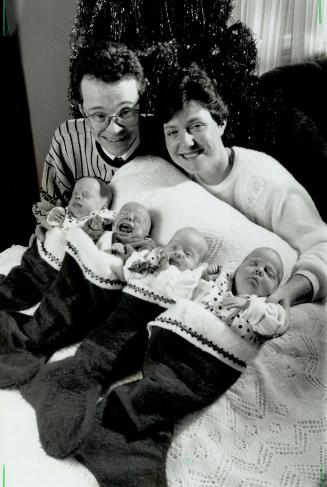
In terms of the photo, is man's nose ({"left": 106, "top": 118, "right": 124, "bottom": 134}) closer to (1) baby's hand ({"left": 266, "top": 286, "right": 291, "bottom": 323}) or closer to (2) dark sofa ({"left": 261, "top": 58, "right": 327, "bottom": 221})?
(2) dark sofa ({"left": 261, "top": 58, "right": 327, "bottom": 221})

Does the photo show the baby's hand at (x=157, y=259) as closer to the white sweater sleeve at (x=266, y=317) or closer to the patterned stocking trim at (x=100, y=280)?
the patterned stocking trim at (x=100, y=280)

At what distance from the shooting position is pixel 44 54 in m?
1.41

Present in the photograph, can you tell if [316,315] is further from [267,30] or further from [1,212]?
[1,212]

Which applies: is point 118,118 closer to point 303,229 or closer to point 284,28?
point 284,28

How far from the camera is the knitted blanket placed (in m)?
1.00

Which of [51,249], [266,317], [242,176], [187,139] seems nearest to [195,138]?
[187,139]

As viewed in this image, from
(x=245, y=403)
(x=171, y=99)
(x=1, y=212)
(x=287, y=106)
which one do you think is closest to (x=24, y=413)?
(x=245, y=403)

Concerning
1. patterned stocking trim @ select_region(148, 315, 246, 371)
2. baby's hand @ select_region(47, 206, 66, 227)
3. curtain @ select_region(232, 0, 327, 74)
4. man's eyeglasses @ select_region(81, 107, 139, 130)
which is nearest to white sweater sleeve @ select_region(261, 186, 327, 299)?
patterned stocking trim @ select_region(148, 315, 246, 371)

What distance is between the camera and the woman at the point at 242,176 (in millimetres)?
1065

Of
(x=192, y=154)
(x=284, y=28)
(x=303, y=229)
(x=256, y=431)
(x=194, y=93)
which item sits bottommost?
(x=256, y=431)

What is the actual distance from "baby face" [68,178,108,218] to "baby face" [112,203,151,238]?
12cm

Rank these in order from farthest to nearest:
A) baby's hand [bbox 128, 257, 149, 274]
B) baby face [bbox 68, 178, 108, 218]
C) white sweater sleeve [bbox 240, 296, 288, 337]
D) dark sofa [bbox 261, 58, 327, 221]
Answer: baby face [bbox 68, 178, 108, 218], baby's hand [bbox 128, 257, 149, 274], dark sofa [bbox 261, 58, 327, 221], white sweater sleeve [bbox 240, 296, 288, 337]

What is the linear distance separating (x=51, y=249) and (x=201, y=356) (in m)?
0.62

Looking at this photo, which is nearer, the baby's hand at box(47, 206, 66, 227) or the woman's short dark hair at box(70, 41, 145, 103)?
the woman's short dark hair at box(70, 41, 145, 103)
